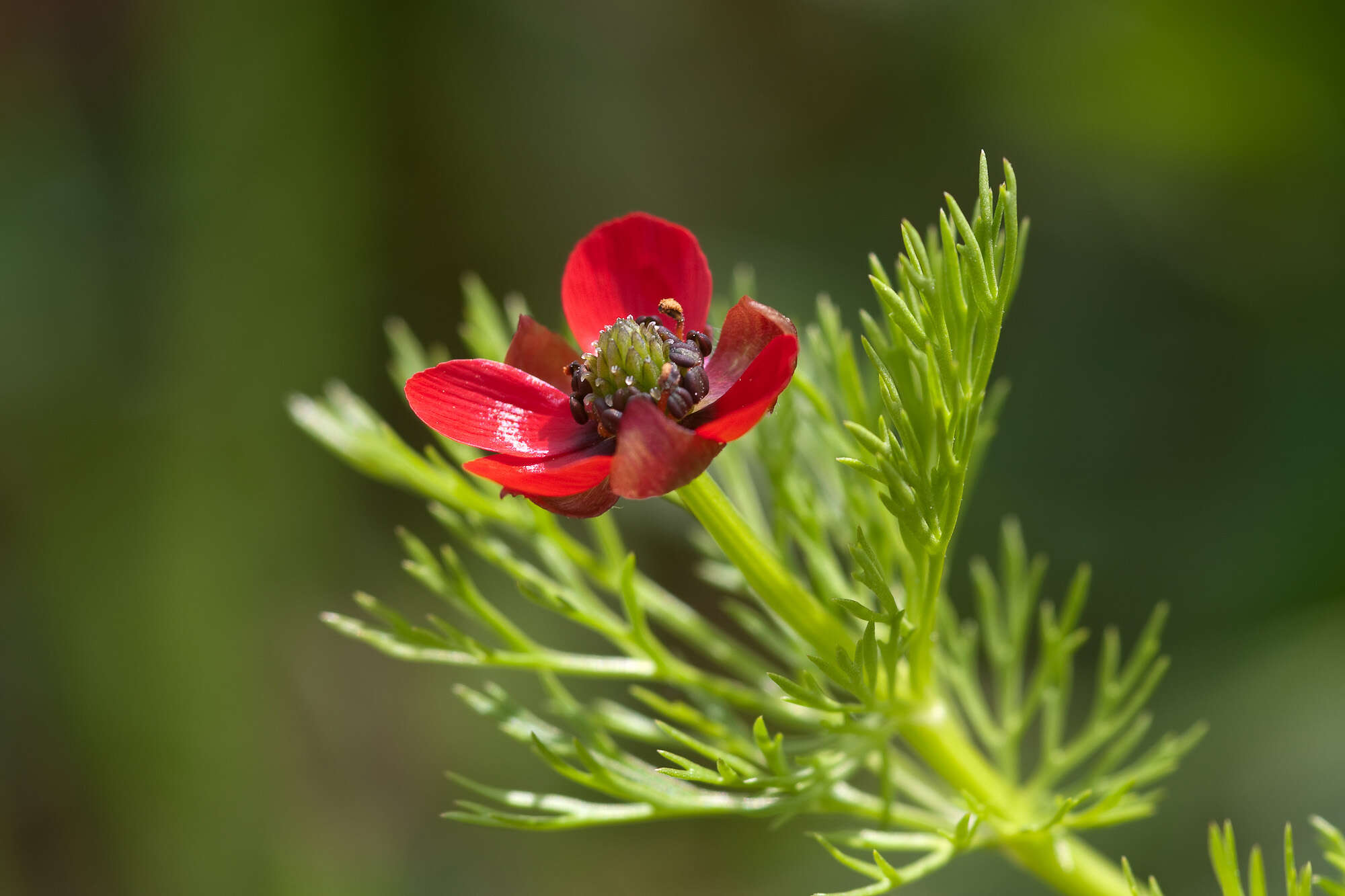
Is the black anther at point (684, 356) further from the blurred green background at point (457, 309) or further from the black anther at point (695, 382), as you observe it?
the blurred green background at point (457, 309)

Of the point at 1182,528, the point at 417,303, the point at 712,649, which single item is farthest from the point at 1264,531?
the point at 417,303

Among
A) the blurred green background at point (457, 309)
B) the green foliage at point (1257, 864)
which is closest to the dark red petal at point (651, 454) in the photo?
the green foliage at point (1257, 864)

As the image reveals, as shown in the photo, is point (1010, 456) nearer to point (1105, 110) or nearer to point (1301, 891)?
point (1105, 110)

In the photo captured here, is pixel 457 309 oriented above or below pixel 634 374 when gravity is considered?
above

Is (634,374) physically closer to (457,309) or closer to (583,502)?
(583,502)

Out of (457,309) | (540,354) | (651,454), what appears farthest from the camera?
(457,309)

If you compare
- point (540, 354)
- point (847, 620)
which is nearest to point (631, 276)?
point (540, 354)

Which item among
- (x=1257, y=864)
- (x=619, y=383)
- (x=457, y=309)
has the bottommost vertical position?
(x=1257, y=864)
